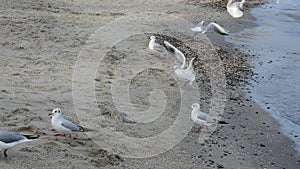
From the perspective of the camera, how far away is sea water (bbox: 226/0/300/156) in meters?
11.0

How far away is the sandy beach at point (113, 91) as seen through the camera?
6.93m

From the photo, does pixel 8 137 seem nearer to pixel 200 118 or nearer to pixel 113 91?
pixel 200 118

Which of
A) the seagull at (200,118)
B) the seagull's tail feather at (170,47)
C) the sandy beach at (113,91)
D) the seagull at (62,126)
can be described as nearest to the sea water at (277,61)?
the sandy beach at (113,91)

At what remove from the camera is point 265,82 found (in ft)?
43.7

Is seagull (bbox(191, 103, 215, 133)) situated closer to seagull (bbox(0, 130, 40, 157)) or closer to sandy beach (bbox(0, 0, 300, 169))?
sandy beach (bbox(0, 0, 300, 169))

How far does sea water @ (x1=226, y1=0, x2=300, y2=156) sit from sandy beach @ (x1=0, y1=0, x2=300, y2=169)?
1.28ft

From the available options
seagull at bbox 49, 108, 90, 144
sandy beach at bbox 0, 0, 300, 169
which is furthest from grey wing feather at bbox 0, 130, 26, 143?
seagull at bbox 49, 108, 90, 144

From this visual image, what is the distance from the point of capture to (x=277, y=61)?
53.0 feet

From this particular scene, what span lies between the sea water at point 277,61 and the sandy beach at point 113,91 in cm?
39

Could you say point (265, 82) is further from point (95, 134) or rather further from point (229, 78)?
point (95, 134)

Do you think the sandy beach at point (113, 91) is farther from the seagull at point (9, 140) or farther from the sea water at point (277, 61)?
the sea water at point (277, 61)

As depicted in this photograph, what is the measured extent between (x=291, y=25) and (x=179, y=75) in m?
14.3

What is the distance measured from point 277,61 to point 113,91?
8008mm

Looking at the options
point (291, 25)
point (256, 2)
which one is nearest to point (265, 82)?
point (291, 25)
